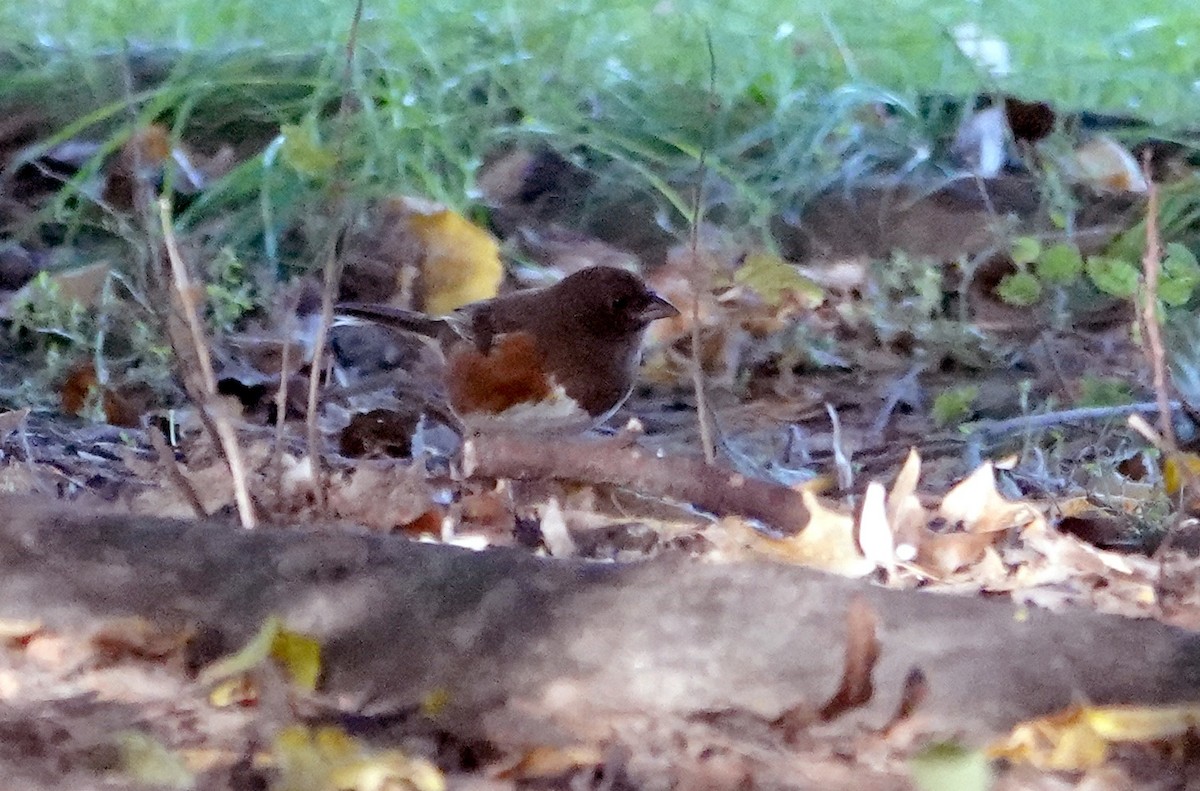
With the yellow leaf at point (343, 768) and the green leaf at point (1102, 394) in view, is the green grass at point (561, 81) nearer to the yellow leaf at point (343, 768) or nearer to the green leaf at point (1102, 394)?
the green leaf at point (1102, 394)

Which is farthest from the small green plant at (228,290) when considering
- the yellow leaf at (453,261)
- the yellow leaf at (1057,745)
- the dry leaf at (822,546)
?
the yellow leaf at (1057,745)

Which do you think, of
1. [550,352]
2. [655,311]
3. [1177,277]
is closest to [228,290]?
[550,352]

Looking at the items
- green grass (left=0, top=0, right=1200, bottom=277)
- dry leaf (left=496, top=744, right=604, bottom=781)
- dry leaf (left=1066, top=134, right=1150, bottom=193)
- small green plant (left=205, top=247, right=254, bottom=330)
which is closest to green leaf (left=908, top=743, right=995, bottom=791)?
dry leaf (left=496, top=744, right=604, bottom=781)

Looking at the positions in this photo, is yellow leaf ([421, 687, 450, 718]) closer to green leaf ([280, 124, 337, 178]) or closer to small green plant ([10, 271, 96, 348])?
green leaf ([280, 124, 337, 178])

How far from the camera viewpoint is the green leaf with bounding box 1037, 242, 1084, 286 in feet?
11.2

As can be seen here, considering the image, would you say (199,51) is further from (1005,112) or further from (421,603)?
(421,603)

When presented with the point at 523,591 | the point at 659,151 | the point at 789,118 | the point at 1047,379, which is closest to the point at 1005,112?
the point at 789,118

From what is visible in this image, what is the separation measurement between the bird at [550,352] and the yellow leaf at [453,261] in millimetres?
557

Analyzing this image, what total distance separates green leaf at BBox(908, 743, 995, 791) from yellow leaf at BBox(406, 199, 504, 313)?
2.84 meters

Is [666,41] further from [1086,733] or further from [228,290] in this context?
[1086,733]

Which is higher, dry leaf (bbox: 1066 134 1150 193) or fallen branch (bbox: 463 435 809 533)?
fallen branch (bbox: 463 435 809 533)

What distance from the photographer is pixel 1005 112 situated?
4.75 m

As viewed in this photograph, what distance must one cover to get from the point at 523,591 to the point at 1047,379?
2.39 meters

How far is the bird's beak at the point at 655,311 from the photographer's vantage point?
3209 mm
